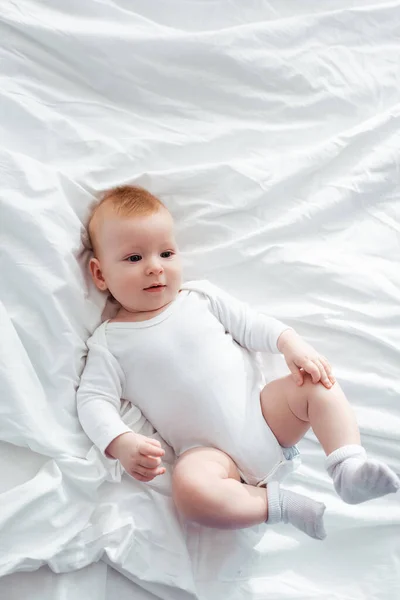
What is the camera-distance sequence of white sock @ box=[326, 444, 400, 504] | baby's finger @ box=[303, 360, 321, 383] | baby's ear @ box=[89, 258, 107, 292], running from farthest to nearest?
baby's ear @ box=[89, 258, 107, 292], baby's finger @ box=[303, 360, 321, 383], white sock @ box=[326, 444, 400, 504]

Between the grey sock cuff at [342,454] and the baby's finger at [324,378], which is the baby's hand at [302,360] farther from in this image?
the grey sock cuff at [342,454]

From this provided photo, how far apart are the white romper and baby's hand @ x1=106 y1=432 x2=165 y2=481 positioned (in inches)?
0.8

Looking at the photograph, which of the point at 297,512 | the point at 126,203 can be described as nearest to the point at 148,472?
the point at 297,512

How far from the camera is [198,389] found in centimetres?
115

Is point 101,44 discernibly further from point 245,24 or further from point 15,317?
point 15,317

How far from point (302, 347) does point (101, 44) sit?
691 millimetres

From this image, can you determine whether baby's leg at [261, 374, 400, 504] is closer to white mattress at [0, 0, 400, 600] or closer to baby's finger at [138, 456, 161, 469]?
white mattress at [0, 0, 400, 600]

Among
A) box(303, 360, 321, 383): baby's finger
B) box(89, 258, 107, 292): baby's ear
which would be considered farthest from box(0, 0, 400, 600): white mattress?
box(303, 360, 321, 383): baby's finger

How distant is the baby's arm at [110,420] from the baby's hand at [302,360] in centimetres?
25

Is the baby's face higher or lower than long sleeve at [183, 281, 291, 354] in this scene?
higher

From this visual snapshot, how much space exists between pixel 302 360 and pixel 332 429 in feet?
0.40

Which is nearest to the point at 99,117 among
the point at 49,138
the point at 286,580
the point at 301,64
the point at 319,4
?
the point at 49,138

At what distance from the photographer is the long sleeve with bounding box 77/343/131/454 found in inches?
43.1

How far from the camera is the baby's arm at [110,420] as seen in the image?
3.47 feet
